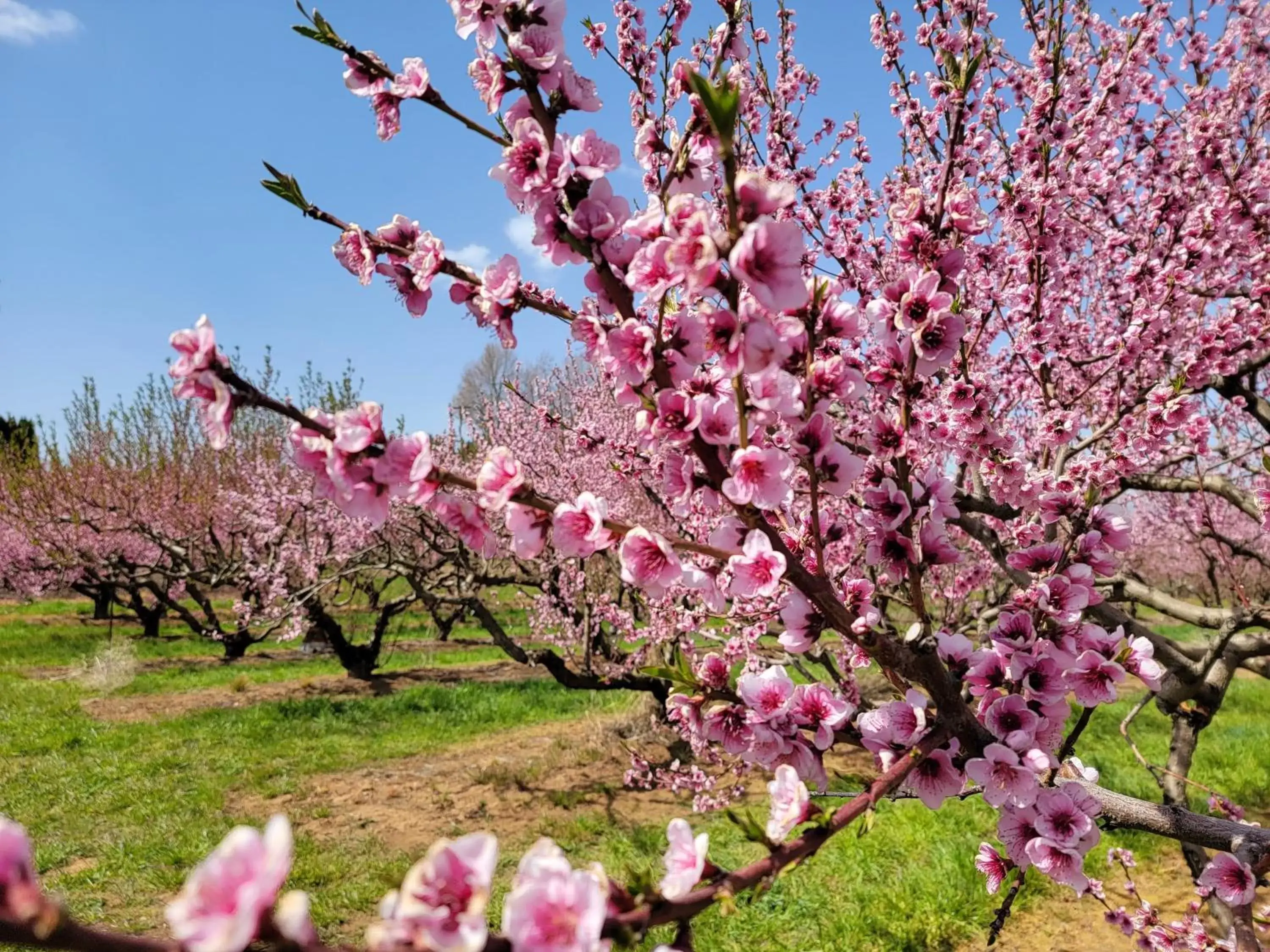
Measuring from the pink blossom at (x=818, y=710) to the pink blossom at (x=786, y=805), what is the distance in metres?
0.21

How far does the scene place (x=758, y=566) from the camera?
127 centimetres

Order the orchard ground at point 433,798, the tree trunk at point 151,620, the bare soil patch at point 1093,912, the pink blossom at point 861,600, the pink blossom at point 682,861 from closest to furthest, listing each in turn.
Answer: the pink blossom at point 682,861 < the pink blossom at point 861,600 < the bare soil patch at point 1093,912 < the orchard ground at point 433,798 < the tree trunk at point 151,620

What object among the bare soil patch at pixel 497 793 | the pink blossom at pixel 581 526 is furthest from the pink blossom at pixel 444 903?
the bare soil patch at pixel 497 793

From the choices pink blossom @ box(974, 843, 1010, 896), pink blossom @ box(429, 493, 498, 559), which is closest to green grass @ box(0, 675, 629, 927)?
pink blossom @ box(974, 843, 1010, 896)

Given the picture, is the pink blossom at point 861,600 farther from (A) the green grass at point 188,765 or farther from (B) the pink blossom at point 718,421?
(A) the green grass at point 188,765

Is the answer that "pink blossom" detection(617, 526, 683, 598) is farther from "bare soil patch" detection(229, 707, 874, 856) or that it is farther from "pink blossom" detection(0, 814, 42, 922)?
"bare soil patch" detection(229, 707, 874, 856)

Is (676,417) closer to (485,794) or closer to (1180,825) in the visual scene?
(1180,825)

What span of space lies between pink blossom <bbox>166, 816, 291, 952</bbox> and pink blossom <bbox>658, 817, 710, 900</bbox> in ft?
1.73

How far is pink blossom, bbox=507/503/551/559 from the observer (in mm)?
1250

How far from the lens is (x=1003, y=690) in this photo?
5.32 ft

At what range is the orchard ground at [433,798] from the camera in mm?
5160

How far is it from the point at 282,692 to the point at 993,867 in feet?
44.3

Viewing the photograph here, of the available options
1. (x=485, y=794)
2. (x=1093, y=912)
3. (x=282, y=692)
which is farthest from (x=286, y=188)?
(x=282, y=692)

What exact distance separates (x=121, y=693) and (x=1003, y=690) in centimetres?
1479
